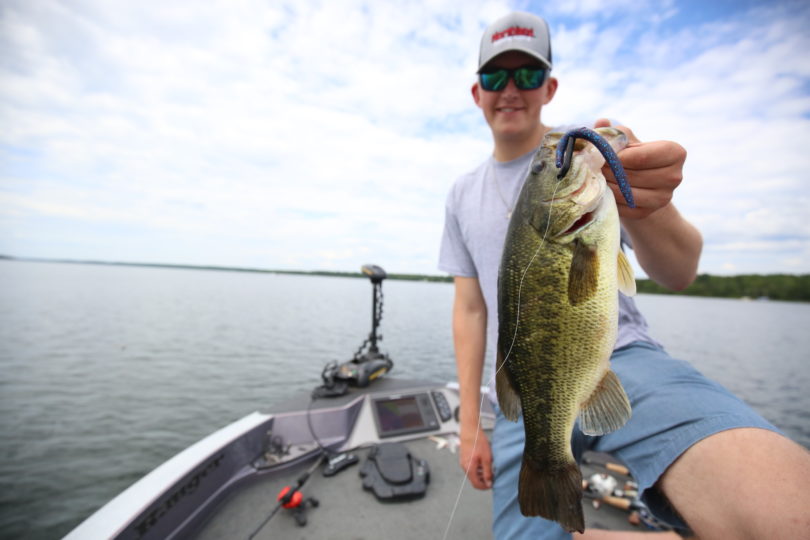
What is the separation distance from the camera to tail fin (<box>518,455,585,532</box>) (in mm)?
1383

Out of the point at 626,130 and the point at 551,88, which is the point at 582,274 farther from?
the point at 551,88

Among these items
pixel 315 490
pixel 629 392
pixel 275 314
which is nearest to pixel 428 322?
pixel 275 314

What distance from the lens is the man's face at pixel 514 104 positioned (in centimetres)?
220

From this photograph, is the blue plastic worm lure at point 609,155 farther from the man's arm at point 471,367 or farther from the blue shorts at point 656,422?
the man's arm at point 471,367

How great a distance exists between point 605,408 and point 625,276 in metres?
0.50

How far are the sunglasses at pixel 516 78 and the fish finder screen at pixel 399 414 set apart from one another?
147 inches

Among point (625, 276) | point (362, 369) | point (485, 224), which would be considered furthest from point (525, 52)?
point (362, 369)

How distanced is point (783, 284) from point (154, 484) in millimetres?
64535

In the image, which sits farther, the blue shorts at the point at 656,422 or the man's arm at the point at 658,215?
the blue shorts at the point at 656,422

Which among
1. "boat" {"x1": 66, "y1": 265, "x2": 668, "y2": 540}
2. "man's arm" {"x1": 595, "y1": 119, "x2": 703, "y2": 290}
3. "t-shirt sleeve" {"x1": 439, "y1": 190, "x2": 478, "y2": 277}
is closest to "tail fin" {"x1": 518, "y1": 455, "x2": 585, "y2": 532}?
"man's arm" {"x1": 595, "y1": 119, "x2": 703, "y2": 290}

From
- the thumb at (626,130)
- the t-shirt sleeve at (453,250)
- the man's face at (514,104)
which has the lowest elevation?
the t-shirt sleeve at (453,250)

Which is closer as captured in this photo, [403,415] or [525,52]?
[525,52]

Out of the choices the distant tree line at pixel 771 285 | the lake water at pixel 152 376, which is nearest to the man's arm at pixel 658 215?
the lake water at pixel 152 376

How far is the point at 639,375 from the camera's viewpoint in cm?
168
